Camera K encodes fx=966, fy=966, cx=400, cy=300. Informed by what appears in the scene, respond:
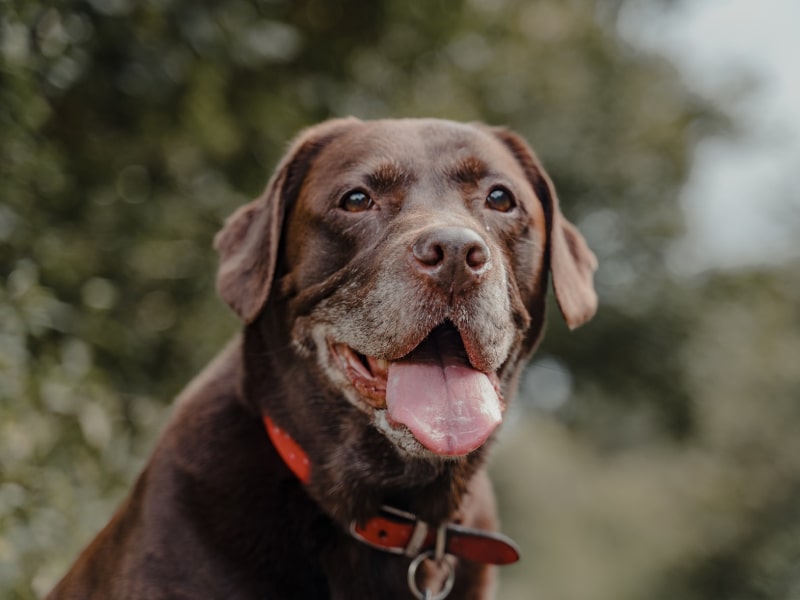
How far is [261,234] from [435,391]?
35.9 inches

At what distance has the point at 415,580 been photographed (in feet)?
10.2

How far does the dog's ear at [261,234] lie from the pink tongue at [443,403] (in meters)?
0.60

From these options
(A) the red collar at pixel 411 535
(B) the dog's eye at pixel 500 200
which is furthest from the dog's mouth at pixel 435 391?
(B) the dog's eye at pixel 500 200

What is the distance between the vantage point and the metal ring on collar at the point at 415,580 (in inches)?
120

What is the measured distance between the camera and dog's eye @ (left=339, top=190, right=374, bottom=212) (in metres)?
3.21

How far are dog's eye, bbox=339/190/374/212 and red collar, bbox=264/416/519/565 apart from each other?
76 cm

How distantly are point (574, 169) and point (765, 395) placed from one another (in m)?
5.72

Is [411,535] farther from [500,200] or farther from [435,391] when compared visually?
[500,200]

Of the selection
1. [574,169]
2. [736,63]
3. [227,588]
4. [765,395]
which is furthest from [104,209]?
[736,63]

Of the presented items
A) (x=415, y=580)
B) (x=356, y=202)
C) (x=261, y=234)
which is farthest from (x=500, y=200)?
(x=415, y=580)

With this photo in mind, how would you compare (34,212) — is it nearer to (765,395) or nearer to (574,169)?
(574,169)

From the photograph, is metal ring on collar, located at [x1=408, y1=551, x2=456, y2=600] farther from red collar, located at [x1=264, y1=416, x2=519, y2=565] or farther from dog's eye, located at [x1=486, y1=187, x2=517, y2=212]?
dog's eye, located at [x1=486, y1=187, x2=517, y2=212]

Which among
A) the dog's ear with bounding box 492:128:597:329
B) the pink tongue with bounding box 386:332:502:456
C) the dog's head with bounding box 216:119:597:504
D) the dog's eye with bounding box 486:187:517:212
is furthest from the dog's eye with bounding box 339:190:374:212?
the dog's ear with bounding box 492:128:597:329

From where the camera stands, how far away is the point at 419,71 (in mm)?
9172
